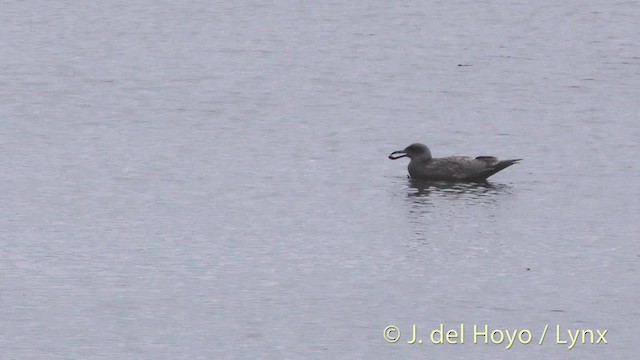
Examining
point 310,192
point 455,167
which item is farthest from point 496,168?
point 310,192

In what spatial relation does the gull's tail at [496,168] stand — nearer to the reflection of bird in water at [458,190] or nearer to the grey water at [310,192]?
the reflection of bird in water at [458,190]

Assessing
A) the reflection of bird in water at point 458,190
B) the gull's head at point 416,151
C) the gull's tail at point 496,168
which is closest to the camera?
the reflection of bird in water at point 458,190

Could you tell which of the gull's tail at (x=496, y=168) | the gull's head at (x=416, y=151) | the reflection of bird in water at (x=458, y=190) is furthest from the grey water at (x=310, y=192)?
the gull's head at (x=416, y=151)

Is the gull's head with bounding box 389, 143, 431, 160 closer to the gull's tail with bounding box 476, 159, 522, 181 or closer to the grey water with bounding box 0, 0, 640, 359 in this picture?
→ the grey water with bounding box 0, 0, 640, 359

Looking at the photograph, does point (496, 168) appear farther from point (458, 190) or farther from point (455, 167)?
point (458, 190)

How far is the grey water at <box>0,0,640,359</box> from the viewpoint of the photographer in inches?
604

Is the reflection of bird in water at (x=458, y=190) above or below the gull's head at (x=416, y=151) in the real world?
below

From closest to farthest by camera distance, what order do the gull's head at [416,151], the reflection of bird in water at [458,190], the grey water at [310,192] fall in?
the grey water at [310,192] → the reflection of bird in water at [458,190] → the gull's head at [416,151]

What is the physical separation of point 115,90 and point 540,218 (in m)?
11.7

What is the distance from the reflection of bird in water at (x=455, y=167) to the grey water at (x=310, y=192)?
310mm

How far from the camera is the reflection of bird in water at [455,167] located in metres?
22.9

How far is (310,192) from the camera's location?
21438mm

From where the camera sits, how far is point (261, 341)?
14.7m

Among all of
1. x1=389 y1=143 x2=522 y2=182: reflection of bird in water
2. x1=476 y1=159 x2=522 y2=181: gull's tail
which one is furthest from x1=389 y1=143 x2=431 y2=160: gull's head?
x1=476 y1=159 x2=522 y2=181: gull's tail
